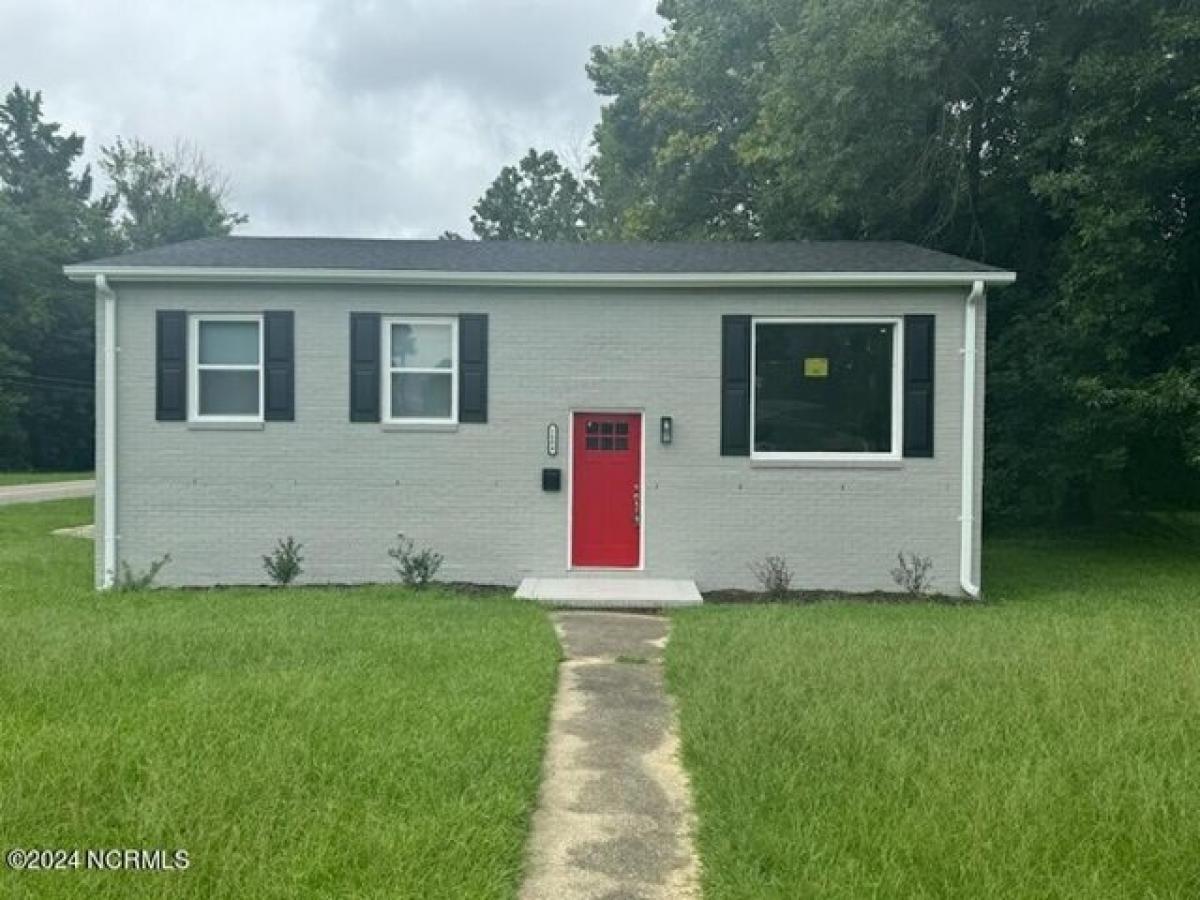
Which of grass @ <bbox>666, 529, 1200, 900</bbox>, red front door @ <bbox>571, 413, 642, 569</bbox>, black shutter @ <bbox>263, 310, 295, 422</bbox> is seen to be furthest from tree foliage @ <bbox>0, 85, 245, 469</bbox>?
grass @ <bbox>666, 529, 1200, 900</bbox>

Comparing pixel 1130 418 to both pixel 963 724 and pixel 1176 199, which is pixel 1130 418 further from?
pixel 963 724

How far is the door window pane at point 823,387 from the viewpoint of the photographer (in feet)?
33.3

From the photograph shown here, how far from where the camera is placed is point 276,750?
413cm

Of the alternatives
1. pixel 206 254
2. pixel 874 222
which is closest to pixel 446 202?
pixel 874 222

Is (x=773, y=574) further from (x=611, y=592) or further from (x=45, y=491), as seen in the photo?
(x=45, y=491)

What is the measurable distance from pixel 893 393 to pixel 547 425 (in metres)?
3.77

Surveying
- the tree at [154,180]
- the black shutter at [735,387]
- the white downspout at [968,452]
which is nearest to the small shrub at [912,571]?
the white downspout at [968,452]

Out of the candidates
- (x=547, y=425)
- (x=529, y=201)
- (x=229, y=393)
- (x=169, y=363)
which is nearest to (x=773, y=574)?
(x=547, y=425)

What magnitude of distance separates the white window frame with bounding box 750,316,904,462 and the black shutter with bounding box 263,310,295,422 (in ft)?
16.4

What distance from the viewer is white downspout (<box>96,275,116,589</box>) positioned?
992 centimetres

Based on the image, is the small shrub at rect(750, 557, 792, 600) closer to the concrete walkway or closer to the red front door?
the red front door

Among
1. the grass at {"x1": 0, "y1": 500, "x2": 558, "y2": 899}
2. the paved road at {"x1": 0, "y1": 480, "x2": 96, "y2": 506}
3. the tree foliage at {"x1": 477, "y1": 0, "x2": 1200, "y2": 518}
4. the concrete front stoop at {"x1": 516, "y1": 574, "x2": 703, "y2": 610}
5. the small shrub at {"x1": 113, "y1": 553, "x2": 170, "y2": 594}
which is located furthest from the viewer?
the paved road at {"x1": 0, "y1": 480, "x2": 96, "y2": 506}

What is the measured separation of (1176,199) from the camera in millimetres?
13578

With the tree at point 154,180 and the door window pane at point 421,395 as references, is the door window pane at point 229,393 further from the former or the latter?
the tree at point 154,180
